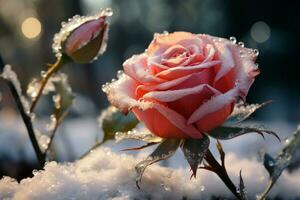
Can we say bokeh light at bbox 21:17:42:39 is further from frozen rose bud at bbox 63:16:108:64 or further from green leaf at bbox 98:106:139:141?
frozen rose bud at bbox 63:16:108:64

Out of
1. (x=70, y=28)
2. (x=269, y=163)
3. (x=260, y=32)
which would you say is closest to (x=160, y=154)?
(x=269, y=163)

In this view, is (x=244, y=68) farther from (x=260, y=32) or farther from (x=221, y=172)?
(x=260, y=32)

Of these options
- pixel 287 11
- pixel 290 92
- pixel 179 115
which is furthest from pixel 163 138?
pixel 290 92

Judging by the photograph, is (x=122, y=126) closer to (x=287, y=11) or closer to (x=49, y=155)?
(x=49, y=155)

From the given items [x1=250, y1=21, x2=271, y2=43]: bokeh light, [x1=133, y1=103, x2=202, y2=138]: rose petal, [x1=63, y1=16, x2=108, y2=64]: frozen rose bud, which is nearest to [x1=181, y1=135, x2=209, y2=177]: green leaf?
[x1=133, y1=103, x2=202, y2=138]: rose petal

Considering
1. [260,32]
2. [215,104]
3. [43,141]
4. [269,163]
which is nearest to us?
[215,104]

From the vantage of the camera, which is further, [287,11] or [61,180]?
[287,11]
